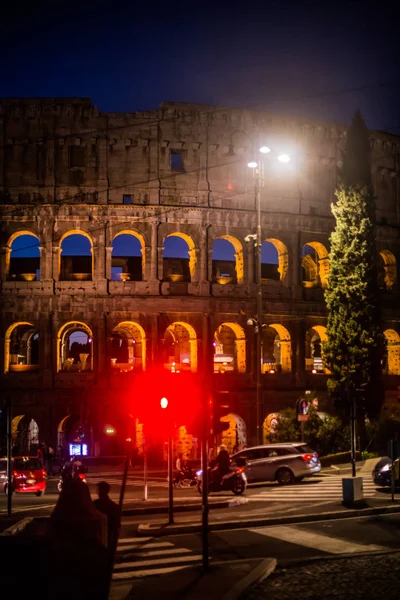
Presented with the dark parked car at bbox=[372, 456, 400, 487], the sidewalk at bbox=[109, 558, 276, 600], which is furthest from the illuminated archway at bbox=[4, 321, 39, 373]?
the sidewalk at bbox=[109, 558, 276, 600]

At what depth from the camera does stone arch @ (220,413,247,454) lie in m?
43.6

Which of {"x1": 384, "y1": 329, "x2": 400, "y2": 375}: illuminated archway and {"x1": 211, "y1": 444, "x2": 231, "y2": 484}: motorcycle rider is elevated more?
{"x1": 384, "y1": 329, "x2": 400, "y2": 375}: illuminated archway

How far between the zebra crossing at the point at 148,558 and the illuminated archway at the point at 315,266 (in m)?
31.6

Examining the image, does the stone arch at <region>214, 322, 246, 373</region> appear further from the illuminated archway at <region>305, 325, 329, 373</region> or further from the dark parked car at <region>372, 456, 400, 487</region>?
the dark parked car at <region>372, 456, 400, 487</region>

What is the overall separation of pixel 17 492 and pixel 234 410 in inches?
685

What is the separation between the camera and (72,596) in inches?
211

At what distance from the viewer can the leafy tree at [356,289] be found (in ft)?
131

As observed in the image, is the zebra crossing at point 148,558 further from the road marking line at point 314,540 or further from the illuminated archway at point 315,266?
the illuminated archway at point 315,266

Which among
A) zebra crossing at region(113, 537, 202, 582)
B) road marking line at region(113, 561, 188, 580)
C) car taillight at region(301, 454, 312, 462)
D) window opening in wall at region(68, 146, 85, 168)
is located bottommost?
zebra crossing at region(113, 537, 202, 582)

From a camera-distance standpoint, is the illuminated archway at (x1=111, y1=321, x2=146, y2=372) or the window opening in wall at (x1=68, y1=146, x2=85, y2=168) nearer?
the window opening in wall at (x1=68, y1=146, x2=85, y2=168)

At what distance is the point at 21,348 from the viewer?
52.3 m

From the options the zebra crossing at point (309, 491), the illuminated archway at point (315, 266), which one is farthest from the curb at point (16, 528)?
the illuminated archway at point (315, 266)

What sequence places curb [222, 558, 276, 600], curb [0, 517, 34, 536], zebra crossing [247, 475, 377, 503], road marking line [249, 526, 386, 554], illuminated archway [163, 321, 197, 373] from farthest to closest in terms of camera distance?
illuminated archway [163, 321, 197, 373], zebra crossing [247, 475, 377, 503], road marking line [249, 526, 386, 554], curb [0, 517, 34, 536], curb [222, 558, 276, 600]

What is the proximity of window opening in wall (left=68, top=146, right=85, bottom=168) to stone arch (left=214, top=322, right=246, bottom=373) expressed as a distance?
460 inches
